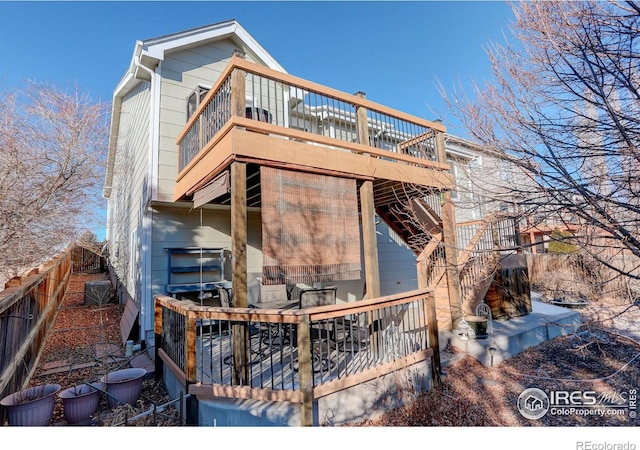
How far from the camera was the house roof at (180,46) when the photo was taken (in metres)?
6.25

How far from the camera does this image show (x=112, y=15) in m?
5.93

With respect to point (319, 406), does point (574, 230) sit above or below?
above

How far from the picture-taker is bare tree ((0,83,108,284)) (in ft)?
22.8

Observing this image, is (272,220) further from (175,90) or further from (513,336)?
(513,336)

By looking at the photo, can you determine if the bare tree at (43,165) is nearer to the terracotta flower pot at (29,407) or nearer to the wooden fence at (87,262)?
the terracotta flower pot at (29,407)

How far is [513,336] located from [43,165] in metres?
11.2

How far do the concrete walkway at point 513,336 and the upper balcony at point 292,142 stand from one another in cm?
287

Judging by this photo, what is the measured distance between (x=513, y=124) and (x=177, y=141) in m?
5.86

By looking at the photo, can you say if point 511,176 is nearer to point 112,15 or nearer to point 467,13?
point 467,13

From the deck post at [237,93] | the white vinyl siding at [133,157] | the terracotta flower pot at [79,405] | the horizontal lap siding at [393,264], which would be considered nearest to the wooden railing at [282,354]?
the terracotta flower pot at [79,405]

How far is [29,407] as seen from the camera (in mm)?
3117

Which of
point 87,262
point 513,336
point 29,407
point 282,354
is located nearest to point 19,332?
point 29,407
